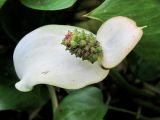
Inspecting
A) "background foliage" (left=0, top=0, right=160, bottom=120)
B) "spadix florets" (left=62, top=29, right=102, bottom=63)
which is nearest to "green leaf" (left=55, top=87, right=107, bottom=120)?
"background foliage" (left=0, top=0, right=160, bottom=120)

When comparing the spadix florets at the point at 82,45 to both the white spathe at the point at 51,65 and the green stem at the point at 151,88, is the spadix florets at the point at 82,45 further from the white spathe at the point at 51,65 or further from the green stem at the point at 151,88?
the green stem at the point at 151,88

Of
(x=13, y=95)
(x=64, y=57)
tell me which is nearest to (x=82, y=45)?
(x=64, y=57)

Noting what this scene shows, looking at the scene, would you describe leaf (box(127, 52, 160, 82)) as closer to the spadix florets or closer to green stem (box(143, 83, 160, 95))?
green stem (box(143, 83, 160, 95))

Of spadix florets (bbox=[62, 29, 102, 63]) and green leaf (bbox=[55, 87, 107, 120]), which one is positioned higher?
spadix florets (bbox=[62, 29, 102, 63])

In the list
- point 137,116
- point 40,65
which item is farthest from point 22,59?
point 137,116

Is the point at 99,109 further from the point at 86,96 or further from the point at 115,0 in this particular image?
the point at 115,0

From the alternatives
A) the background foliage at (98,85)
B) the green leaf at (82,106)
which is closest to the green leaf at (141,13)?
the background foliage at (98,85)
